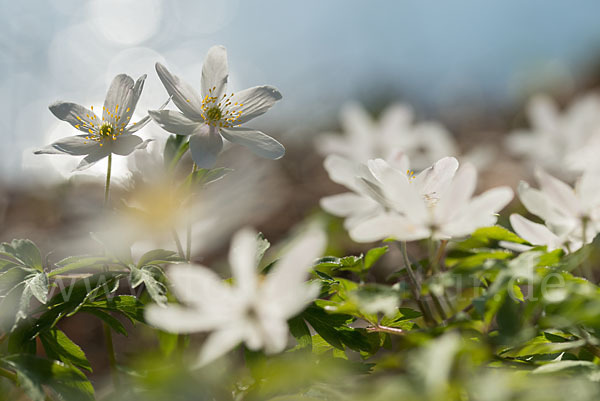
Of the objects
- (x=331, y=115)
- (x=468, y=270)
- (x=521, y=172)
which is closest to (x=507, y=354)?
(x=468, y=270)

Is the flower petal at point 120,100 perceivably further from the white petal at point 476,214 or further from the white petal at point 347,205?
the white petal at point 476,214

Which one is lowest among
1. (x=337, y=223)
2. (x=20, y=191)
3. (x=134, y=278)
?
(x=20, y=191)

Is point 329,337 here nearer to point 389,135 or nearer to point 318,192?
point 389,135

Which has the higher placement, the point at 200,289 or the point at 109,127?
the point at 109,127

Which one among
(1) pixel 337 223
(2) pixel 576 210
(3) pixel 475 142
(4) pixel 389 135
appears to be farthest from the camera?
(3) pixel 475 142

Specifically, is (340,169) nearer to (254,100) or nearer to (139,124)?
(254,100)

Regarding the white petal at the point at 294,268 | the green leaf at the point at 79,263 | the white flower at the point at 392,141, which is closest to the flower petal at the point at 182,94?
the green leaf at the point at 79,263

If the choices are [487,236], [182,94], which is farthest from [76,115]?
[487,236]

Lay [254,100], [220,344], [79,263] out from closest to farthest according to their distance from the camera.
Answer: [220,344], [79,263], [254,100]
